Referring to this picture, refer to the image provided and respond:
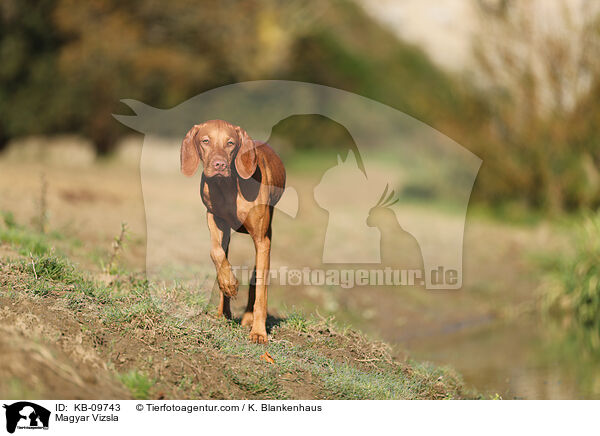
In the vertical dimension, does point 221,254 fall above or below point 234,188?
below

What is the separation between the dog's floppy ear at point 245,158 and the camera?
5.81 m

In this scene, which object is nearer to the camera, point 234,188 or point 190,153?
point 190,153

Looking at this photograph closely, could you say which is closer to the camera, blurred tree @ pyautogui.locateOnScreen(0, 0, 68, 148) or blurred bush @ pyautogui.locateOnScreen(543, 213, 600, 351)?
blurred bush @ pyautogui.locateOnScreen(543, 213, 600, 351)

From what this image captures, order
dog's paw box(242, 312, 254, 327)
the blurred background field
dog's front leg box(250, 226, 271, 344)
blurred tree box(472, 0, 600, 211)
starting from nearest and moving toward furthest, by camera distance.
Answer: dog's front leg box(250, 226, 271, 344) < dog's paw box(242, 312, 254, 327) < the blurred background field < blurred tree box(472, 0, 600, 211)

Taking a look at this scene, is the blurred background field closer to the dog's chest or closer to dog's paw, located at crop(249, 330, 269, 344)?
dog's paw, located at crop(249, 330, 269, 344)

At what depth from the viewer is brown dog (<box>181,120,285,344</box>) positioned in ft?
18.5

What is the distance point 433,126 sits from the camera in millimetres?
21000

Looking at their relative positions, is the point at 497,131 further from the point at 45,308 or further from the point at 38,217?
the point at 45,308
